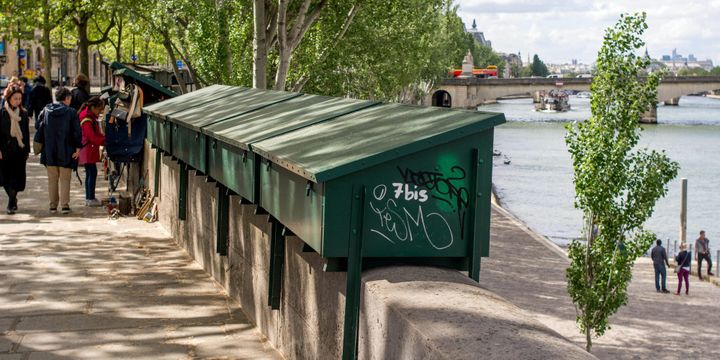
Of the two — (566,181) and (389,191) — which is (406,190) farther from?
(566,181)

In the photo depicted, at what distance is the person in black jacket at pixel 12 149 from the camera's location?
14.0 metres

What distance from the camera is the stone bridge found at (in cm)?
11712

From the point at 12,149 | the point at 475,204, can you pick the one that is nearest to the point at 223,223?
the point at 475,204

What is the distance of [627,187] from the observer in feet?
80.8

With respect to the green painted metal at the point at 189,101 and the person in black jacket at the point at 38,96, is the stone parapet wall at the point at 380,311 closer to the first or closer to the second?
the green painted metal at the point at 189,101

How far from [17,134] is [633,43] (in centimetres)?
1661

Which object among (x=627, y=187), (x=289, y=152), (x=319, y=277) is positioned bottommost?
(x=627, y=187)

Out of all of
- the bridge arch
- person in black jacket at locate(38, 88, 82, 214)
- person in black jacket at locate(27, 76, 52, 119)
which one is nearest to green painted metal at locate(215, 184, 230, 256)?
person in black jacket at locate(38, 88, 82, 214)

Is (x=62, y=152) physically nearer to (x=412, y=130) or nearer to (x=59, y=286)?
(x=59, y=286)

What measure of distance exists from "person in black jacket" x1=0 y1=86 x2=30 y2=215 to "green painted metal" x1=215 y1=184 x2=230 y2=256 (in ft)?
18.7

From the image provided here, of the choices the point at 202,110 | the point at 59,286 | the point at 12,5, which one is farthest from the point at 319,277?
the point at 12,5

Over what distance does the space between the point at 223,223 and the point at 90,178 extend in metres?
6.36

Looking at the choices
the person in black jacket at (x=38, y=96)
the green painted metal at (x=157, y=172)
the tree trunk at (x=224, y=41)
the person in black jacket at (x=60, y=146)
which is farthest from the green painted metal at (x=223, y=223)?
the tree trunk at (x=224, y=41)

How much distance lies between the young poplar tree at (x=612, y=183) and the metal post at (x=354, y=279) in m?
17.5
